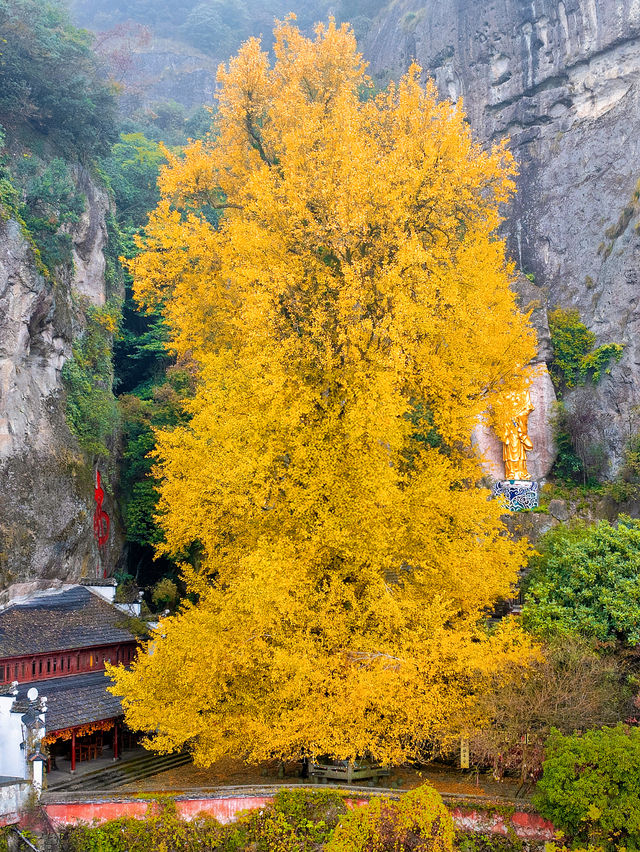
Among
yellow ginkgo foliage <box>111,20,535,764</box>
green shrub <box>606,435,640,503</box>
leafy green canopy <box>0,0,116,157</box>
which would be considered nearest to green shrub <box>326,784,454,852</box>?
yellow ginkgo foliage <box>111,20,535,764</box>

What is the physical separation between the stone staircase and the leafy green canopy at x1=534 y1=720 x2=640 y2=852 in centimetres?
840

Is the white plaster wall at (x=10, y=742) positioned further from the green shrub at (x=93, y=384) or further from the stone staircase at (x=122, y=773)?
the green shrub at (x=93, y=384)

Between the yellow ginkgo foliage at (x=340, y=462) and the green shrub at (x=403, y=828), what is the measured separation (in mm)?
863

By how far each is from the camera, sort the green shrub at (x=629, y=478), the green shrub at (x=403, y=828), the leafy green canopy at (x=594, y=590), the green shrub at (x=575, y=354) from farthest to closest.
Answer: the green shrub at (x=575, y=354) < the green shrub at (x=629, y=478) < the leafy green canopy at (x=594, y=590) < the green shrub at (x=403, y=828)

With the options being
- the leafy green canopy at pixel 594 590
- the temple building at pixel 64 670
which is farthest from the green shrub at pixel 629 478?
the temple building at pixel 64 670

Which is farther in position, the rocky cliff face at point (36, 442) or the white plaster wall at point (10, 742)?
the rocky cliff face at point (36, 442)

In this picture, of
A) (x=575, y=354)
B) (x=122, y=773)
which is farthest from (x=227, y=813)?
(x=575, y=354)

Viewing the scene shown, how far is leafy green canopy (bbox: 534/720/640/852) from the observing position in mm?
9891

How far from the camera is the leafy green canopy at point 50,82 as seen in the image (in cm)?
2102

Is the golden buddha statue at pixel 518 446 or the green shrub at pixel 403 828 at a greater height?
the golden buddha statue at pixel 518 446

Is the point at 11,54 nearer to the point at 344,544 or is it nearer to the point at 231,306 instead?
the point at 231,306

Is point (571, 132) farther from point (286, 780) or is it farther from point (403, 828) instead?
point (403, 828)

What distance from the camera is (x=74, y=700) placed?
1526 cm

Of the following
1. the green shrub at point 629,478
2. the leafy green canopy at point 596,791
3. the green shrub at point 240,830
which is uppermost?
Result: the green shrub at point 629,478
